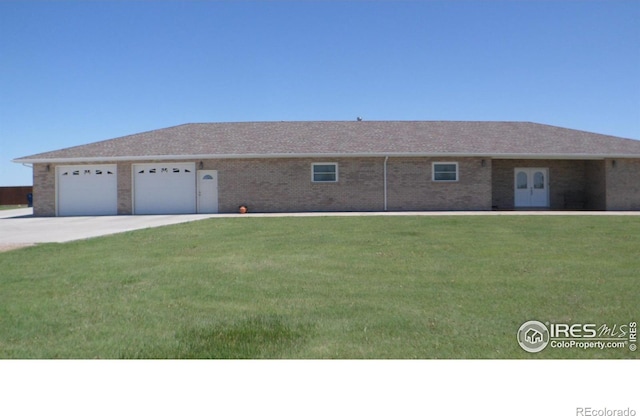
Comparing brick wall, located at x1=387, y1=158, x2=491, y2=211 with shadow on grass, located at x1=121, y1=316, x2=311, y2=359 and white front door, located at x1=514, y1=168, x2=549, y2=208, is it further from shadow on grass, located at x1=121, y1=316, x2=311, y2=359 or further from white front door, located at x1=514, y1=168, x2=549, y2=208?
shadow on grass, located at x1=121, y1=316, x2=311, y2=359

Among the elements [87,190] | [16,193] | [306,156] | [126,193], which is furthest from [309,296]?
[16,193]

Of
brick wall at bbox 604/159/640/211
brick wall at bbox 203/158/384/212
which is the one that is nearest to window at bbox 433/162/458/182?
brick wall at bbox 203/158/384/212

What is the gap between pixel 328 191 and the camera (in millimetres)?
23234

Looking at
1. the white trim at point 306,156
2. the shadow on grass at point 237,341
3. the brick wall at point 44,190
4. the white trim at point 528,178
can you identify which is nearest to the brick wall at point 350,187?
the white trim at point 306,156

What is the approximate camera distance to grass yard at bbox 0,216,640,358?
15.1 ft

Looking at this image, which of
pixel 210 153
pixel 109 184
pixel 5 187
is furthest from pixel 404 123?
pixel 5 187

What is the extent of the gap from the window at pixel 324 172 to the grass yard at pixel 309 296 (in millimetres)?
11955

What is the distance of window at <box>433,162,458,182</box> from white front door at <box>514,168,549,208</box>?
4134mm

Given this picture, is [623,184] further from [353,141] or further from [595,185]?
[353,141]

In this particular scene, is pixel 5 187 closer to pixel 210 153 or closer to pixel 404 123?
pixel 210 153

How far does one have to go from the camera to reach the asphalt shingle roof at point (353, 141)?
23422mm

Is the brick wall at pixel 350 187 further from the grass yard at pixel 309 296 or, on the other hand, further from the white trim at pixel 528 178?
the grass yard at pixel 309 296
